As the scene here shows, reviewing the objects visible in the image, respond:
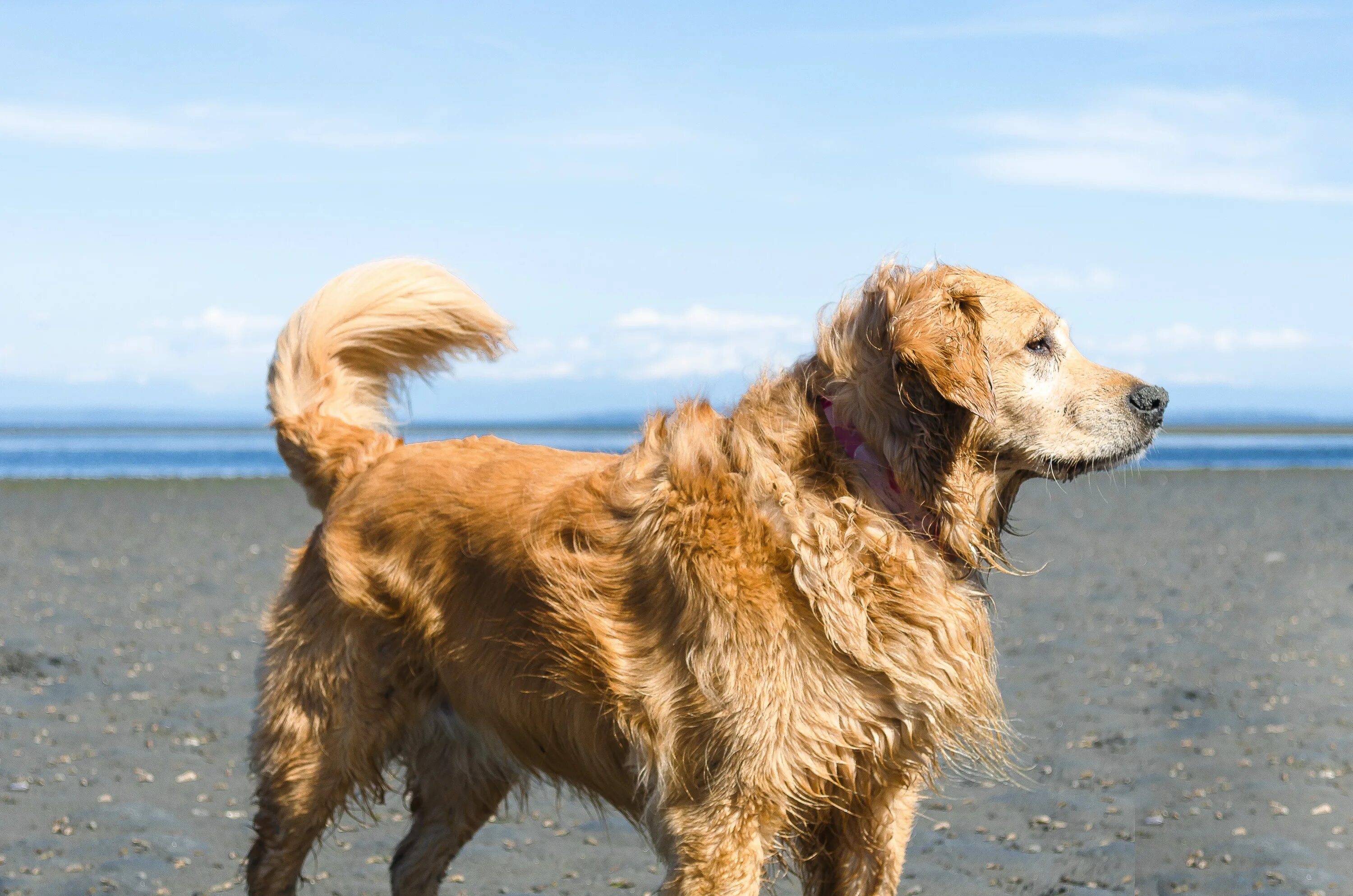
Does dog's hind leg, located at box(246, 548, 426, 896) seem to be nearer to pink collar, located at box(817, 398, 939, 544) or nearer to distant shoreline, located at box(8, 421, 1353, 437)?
pink collar, located at box(817, 398, 939, 544)

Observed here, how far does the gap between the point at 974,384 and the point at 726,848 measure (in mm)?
1458

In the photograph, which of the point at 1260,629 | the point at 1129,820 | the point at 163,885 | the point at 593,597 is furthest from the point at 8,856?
the point at 1260,629

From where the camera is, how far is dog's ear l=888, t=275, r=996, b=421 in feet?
11.1

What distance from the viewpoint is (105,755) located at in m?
6.41

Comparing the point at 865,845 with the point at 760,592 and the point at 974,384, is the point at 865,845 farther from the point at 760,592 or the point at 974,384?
the point at 974,384

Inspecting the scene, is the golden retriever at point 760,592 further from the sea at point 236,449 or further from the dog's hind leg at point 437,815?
the sea at point 236,449

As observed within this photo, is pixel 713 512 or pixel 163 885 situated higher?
pixel 713 512

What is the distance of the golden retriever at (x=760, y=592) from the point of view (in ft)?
11.2

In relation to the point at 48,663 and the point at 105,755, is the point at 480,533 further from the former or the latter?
the point at 48,663

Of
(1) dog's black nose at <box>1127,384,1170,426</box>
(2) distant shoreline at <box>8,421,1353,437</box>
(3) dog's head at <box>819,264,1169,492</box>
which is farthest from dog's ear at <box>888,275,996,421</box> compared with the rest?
(2) distant shoreline at <box>8,421,1353,437</box>

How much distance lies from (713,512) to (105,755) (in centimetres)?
447

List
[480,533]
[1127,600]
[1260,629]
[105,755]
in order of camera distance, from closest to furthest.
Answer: [480,533], [105,755], [1260,629], [1127,600]

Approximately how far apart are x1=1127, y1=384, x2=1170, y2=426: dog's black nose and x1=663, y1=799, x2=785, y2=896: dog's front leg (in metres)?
1.55

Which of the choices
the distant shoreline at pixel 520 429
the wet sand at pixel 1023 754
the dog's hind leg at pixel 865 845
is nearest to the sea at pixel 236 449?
the distant shoreline at pixel 520 429
